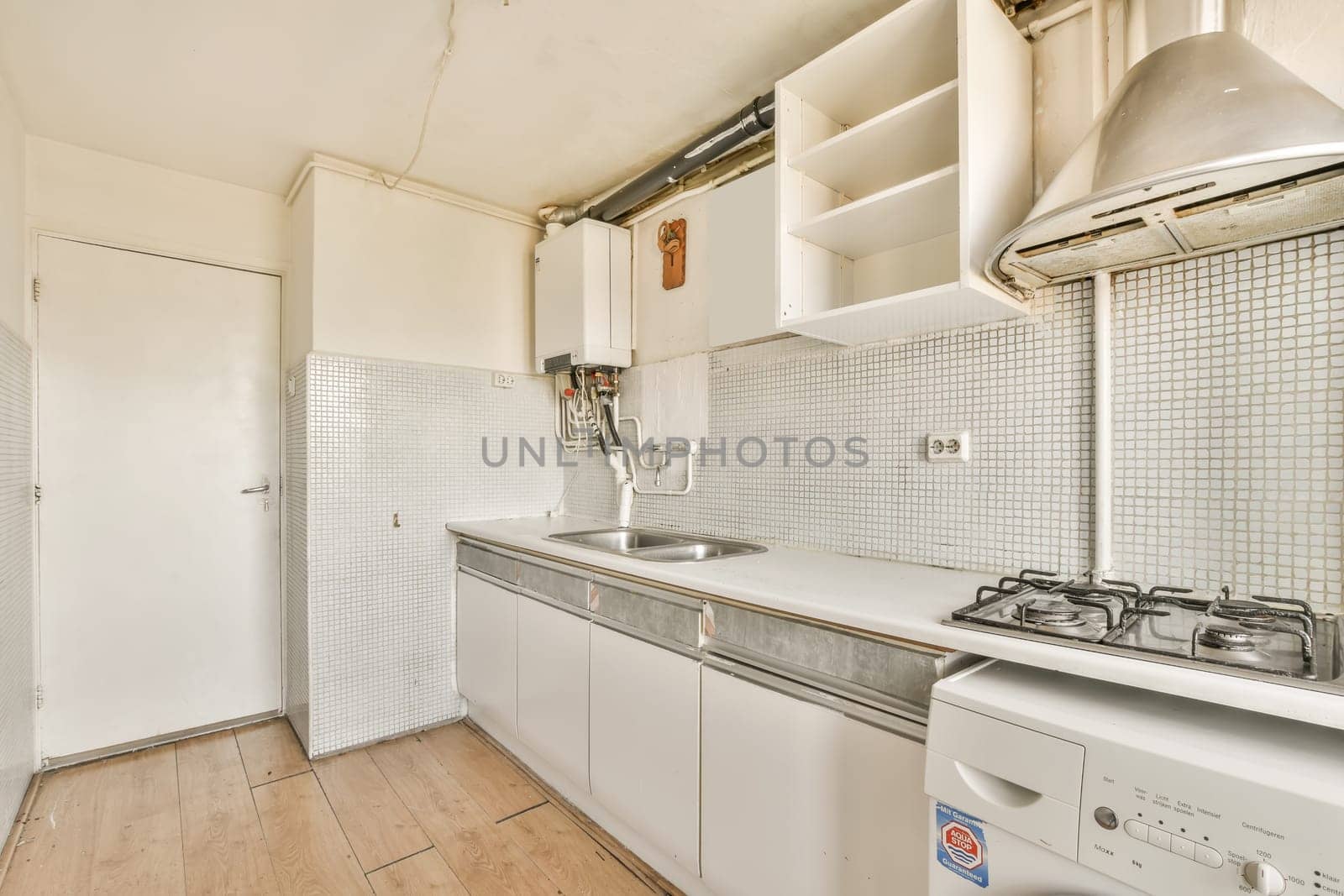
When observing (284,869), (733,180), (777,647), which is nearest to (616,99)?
(733,180)

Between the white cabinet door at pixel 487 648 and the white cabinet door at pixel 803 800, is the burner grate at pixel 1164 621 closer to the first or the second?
the white cabinet door at pixel 803 800

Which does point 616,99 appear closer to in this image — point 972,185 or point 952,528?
point 972,185

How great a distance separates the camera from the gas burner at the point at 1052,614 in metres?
1.04

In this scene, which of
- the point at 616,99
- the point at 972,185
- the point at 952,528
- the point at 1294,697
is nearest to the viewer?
the point at 1294,697

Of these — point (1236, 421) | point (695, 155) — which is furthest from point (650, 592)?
point (695, 155)

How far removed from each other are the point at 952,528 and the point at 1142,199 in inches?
34.7

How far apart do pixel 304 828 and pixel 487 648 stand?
79 cm

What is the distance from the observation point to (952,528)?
1659 millimetres

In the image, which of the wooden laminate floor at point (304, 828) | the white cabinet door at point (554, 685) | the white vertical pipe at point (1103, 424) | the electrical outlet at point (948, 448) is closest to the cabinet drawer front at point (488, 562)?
the white cabinet door at point (554, 685)

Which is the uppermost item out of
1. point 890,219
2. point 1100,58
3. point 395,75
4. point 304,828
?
point 395,75

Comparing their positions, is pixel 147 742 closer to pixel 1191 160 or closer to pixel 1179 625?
pixel 1179 625

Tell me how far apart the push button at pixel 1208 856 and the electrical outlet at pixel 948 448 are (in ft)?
3.37

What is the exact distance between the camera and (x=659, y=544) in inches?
100

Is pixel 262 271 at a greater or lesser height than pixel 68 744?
greater
